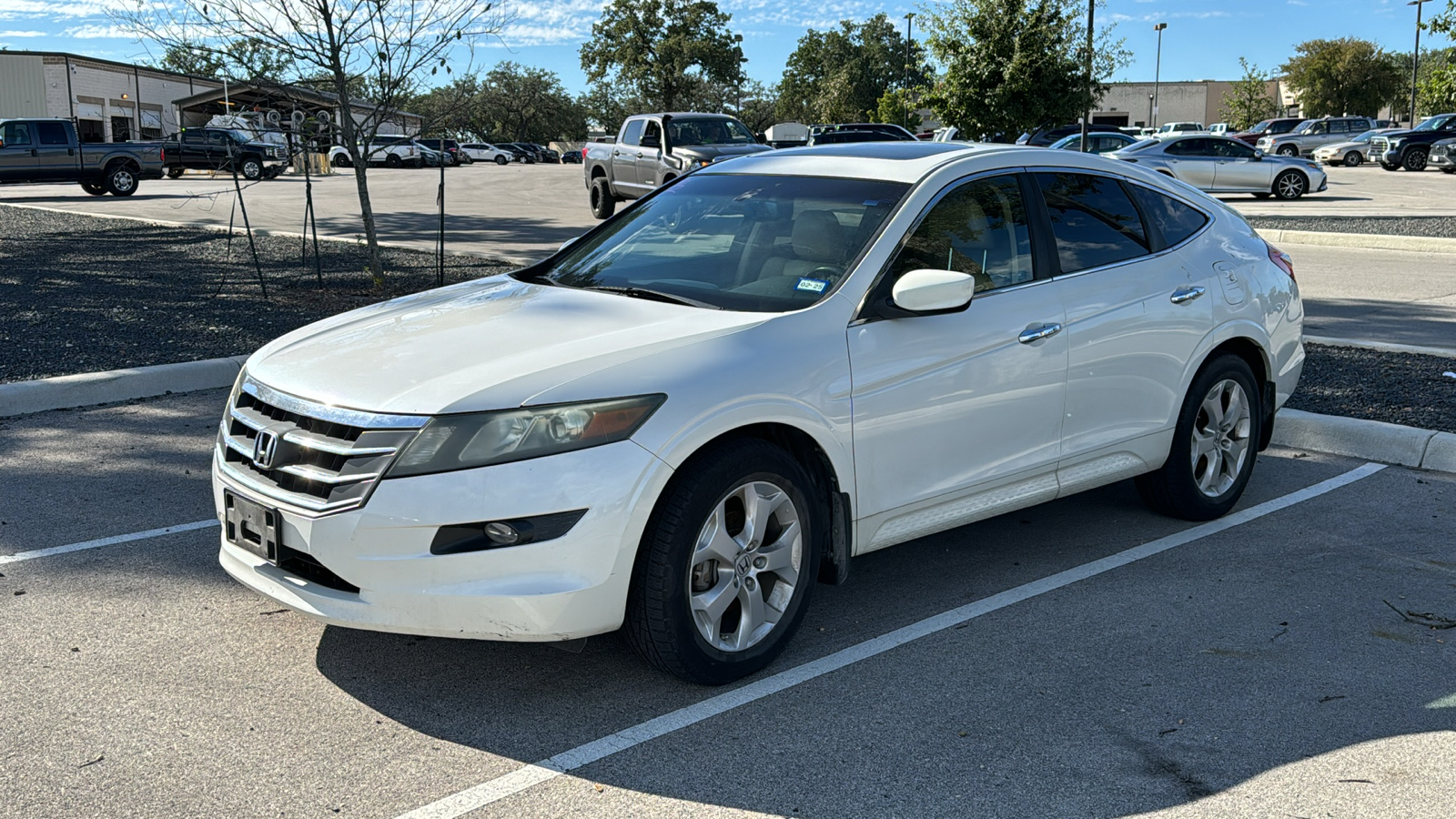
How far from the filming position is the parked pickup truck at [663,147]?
19.7 meters

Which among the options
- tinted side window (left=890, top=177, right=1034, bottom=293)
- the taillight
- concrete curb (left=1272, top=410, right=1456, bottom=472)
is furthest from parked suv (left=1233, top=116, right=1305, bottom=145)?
tinted side window (left=890, top=177, right=1034, bottom=293)

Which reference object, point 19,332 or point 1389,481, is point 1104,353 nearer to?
point 1389,481

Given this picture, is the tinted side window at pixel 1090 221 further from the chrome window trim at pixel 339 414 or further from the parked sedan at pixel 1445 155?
the parked sedan at pixel 1445 155

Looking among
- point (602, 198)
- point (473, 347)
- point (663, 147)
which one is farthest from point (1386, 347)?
point (602, 198)

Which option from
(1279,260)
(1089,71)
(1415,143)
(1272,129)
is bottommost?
(1279,260)

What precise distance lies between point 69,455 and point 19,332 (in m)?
3.53

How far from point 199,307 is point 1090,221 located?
8328 millimetres

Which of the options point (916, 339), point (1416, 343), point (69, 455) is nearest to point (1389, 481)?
point (916, 339)

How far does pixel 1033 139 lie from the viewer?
35312 millimetres

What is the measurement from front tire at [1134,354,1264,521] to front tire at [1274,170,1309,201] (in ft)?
77.6

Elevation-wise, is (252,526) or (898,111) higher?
(898,111)

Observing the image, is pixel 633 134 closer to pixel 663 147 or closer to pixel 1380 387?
pixel 663 147

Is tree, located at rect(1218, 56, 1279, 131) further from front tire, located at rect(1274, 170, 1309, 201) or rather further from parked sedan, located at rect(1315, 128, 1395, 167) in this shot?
front tire, located at rect(1274, 170, 1309, 201)

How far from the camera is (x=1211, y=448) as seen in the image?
561 cm
